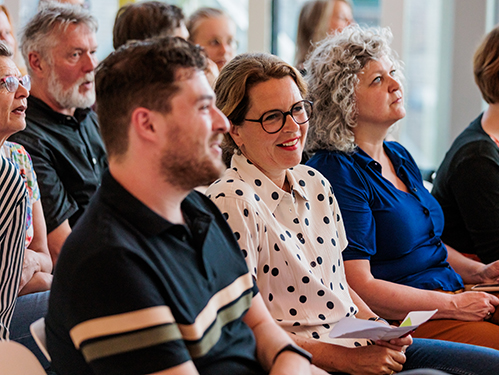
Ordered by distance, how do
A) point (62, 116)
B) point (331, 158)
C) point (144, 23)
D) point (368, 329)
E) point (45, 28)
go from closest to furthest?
point (368, 329) → point (331, 158) → point (62, 116) → point (45, 28) → point (144, 23)

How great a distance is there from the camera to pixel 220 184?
5.40 feet

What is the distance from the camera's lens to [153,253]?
1.12 meters

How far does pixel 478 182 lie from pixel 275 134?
1087 millimetres

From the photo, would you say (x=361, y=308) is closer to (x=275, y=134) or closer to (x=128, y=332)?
(x=275, y=134)

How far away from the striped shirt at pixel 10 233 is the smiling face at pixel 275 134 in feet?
2.16

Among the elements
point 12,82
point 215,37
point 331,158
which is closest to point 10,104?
point 12,82

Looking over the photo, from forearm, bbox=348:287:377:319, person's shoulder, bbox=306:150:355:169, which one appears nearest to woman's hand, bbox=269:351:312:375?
forearm, bbox=348:287:377:319

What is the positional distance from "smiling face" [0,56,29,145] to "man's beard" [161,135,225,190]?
1.01 metres

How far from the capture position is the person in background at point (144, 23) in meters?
3.25

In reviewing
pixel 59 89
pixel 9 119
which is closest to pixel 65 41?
pixel 59 89

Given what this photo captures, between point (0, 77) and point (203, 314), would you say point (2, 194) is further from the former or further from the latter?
point (203, 314)

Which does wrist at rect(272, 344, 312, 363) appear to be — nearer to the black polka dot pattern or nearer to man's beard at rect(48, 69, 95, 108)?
the black polka dot pattern

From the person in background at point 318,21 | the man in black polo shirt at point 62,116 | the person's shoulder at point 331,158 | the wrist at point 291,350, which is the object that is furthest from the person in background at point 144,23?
the wrist at point 291,350

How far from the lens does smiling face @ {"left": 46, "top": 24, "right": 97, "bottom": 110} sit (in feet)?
9.16
